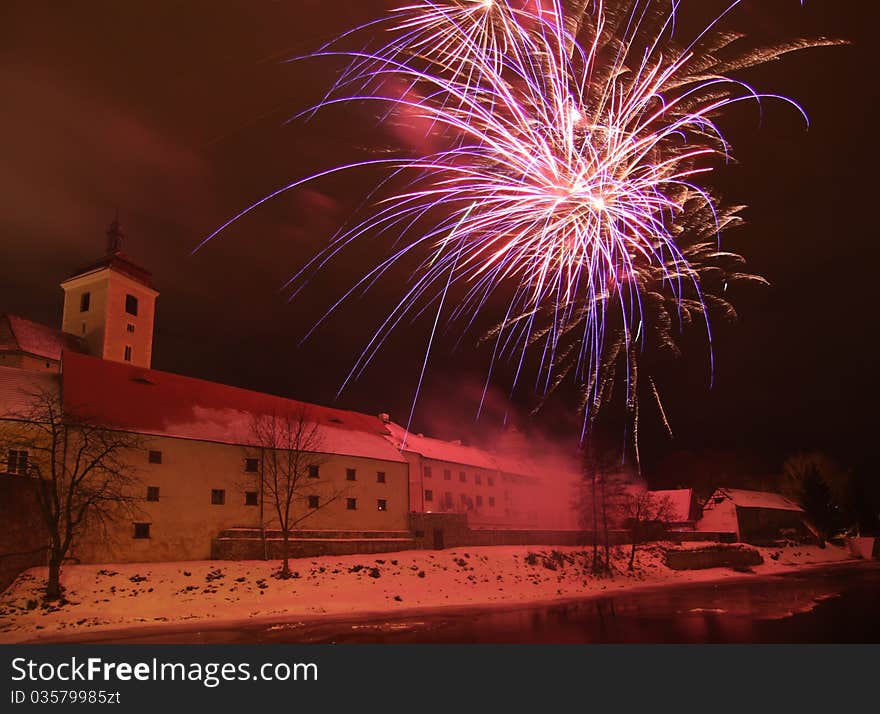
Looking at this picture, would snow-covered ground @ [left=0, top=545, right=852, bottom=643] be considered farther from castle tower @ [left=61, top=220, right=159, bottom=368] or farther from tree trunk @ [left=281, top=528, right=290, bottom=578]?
castle tower @ [left=61, top=220, right=159, bottom=368]

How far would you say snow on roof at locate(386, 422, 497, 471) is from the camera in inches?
2375

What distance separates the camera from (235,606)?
31.6 metres

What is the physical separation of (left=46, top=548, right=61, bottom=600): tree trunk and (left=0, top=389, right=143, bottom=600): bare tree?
1.15m

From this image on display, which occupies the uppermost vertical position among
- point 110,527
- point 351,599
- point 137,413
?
point 137,413

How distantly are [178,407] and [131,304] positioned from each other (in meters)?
22.6

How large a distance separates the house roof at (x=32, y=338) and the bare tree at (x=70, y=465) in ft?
52.8

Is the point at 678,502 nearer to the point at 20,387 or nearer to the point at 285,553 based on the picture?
the point at 285,553

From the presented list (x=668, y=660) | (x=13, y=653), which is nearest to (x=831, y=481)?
(x=668, y=660)

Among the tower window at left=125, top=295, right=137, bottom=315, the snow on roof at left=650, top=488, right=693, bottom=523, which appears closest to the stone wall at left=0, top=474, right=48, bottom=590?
the tower window at left=125, top=295, right=137, bottom=315

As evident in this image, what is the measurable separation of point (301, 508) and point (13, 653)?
26275 millimetres

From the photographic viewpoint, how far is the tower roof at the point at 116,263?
2352 inches

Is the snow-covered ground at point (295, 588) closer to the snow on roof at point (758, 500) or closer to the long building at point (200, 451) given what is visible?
the long building at point (200, 451)

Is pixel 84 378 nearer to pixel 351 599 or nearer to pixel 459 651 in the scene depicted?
pixel 351 599

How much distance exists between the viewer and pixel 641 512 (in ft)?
213
